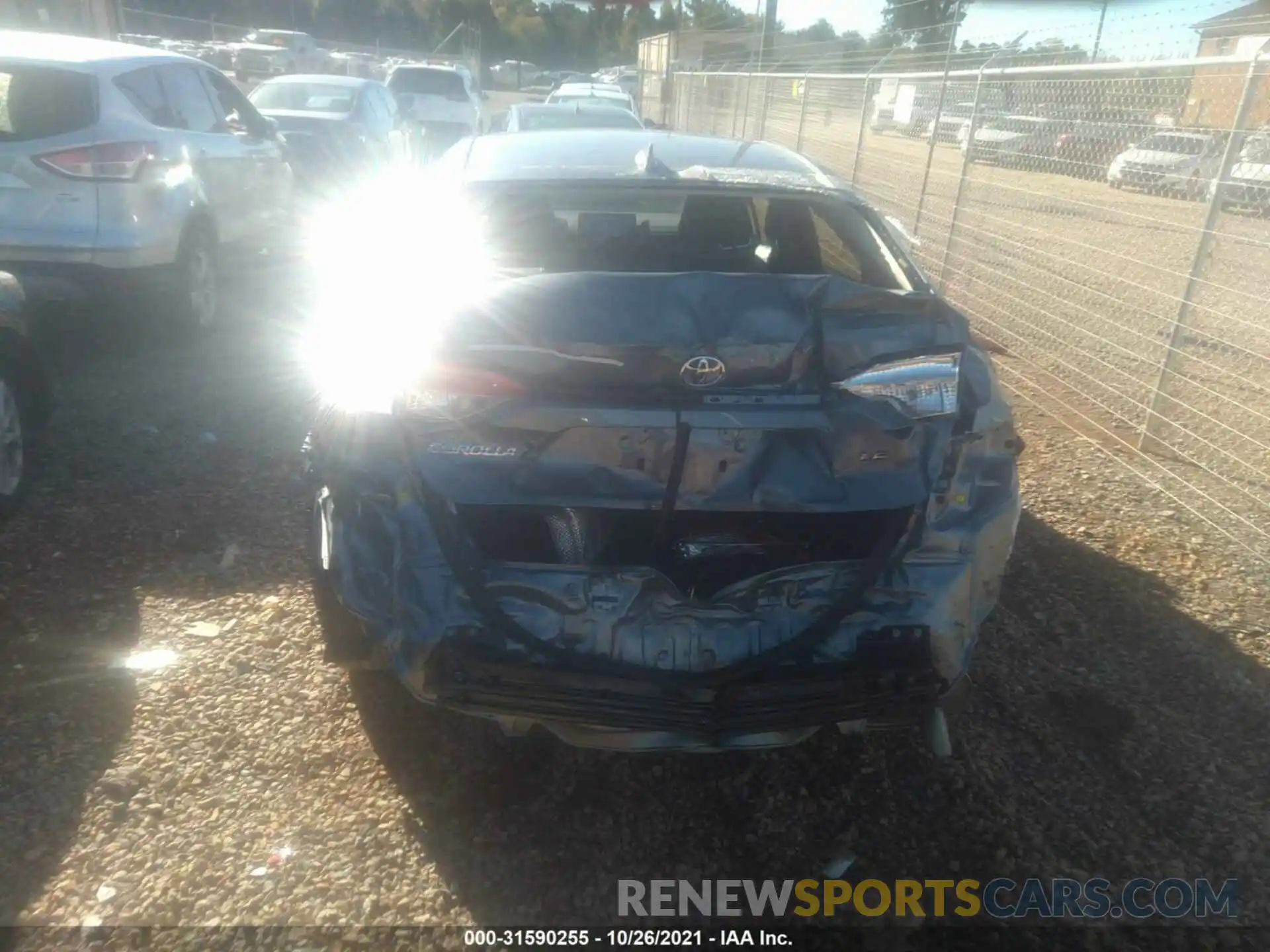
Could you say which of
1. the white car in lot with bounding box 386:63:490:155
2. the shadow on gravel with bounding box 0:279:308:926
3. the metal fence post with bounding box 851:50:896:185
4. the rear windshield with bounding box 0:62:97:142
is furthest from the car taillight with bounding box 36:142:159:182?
the white car in lot with bounding box 386:63:490:155

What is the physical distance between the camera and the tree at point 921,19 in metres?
9.47

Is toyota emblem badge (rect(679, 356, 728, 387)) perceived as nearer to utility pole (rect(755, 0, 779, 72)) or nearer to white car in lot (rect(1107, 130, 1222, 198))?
white car in lot (rect(1107, 130, 1222, 198))

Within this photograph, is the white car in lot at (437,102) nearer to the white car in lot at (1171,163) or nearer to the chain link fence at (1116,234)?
the chain link fence at (1116,234)

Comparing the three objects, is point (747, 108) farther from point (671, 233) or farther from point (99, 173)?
point (671, 233)

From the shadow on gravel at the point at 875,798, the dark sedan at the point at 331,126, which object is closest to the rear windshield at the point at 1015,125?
the shadow on gravel at the point at 875,798

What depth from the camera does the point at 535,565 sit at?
99.3 inches

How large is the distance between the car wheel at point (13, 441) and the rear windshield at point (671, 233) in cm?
245

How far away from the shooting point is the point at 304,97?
13.0 metres

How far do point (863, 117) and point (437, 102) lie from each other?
10649mm

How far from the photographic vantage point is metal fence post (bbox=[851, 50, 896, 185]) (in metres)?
10.1

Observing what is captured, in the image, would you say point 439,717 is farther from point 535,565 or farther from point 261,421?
point 261,421

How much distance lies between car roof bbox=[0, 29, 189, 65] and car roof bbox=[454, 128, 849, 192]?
3.20m

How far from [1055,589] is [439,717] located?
2.51m

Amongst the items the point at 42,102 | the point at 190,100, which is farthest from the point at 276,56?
the point at 42,102
